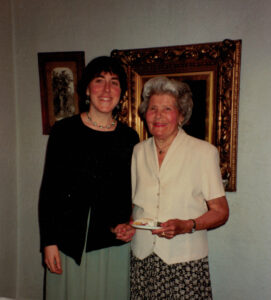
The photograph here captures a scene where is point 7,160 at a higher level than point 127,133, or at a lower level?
lower

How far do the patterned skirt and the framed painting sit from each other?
4.50 feet

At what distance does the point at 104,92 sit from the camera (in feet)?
5.43

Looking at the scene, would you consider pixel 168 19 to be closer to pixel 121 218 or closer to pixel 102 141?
pixel 102 141

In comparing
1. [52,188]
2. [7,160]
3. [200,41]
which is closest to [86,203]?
[52,188]

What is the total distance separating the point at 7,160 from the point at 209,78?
175 centimetres

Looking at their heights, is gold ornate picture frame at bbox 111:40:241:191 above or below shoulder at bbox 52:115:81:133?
above

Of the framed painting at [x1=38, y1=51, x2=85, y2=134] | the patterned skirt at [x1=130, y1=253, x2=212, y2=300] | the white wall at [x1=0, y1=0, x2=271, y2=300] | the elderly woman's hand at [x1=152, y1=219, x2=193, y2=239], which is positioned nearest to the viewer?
the elderly woman's hand at [x1=152, y1=219, x2=193, y2=239]

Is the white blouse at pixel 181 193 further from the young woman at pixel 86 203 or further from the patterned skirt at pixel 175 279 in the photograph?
the young woman at pixel 86 203

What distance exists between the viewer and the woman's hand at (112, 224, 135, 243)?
158cm

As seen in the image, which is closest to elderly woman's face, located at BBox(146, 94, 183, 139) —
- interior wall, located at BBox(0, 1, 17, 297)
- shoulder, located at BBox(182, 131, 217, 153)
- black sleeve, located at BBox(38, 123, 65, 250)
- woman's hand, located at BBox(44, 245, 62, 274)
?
shoulder, located at BBox(182, 131, 217, 153)

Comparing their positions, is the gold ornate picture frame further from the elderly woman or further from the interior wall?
the interior wall

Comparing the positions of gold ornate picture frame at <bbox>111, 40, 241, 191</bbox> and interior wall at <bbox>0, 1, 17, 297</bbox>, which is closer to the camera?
gold ornate picture frame at <bbox>111, 40, 241, 191</bbox>

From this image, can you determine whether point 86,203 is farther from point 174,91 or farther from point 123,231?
point 174,91

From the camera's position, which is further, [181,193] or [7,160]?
[7,160]
